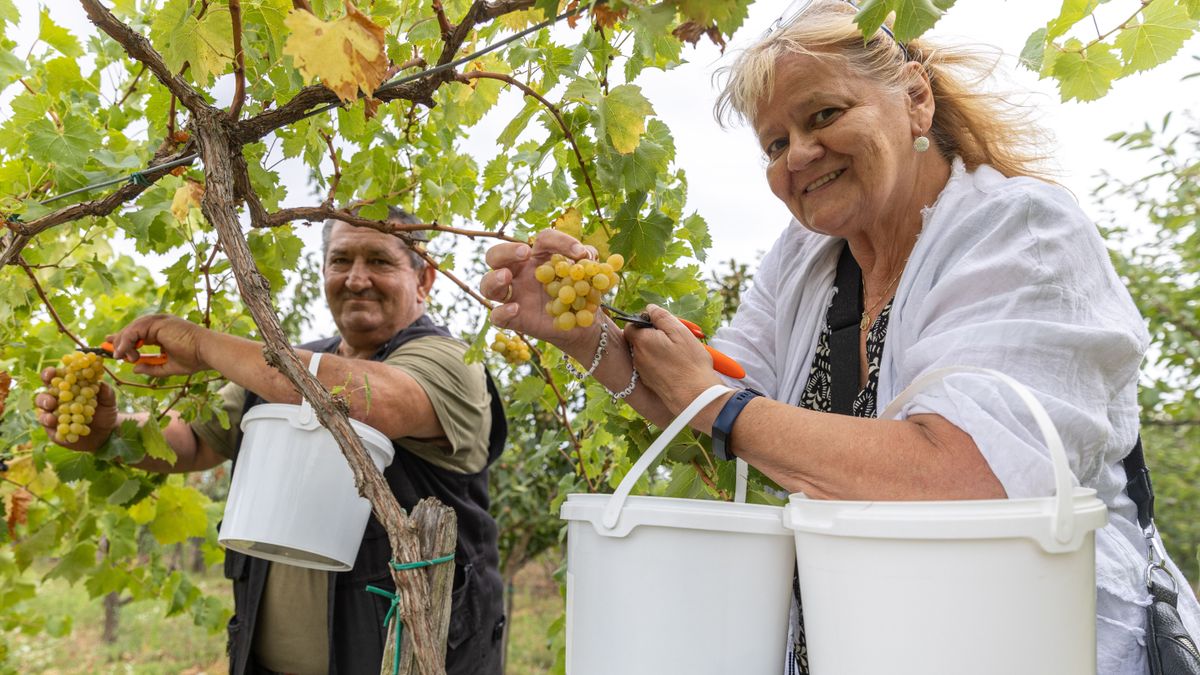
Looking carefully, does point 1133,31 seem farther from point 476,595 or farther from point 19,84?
point 19,84

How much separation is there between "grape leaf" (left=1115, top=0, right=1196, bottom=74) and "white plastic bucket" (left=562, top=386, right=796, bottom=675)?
124cm

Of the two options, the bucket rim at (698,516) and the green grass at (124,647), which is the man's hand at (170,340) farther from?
the green grass at (124,647)

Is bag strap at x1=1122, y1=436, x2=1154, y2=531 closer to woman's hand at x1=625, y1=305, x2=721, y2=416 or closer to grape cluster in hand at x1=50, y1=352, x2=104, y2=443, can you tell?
woman's hand at x1=625, y1=305, x2=721, y2=416

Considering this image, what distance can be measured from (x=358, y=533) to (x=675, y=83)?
1189mm

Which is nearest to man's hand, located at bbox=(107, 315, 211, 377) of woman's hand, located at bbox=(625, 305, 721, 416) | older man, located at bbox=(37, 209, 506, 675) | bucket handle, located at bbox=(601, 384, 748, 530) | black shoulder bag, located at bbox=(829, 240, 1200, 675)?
older man, located at bbox=(37, 209, 506, 675)

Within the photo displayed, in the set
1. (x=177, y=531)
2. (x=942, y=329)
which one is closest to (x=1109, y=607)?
(x=942, y=329)

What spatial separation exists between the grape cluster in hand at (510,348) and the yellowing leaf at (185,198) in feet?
2.83

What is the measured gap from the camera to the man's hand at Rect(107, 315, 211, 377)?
6.73ft

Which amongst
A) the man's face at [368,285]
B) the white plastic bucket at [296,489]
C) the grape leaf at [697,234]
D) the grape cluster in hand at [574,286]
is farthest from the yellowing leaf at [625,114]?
the man's face at [368,285]

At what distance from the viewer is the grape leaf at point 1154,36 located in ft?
5.27

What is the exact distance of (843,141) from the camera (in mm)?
1465

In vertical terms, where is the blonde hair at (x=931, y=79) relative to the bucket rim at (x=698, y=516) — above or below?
above

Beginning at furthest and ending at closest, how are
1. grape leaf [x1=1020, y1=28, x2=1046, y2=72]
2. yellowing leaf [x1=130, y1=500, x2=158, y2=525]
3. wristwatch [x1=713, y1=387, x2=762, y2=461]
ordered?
yellowing leaf [x1=130, y1=500, x2=158, y2=525]
grape leaf [x1=1020, y1=28, x2=1046, y2=72]
wristwatch [x1=713, y1=387, x2=762, y2=461]

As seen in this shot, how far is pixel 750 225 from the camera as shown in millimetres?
3197
